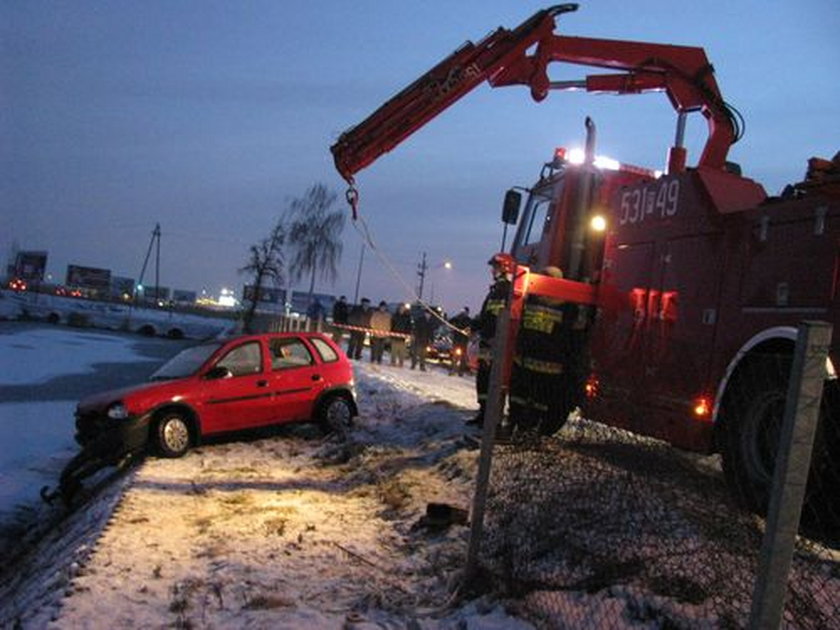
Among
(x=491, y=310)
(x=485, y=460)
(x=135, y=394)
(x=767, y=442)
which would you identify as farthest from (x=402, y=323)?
(x=485, y=460)

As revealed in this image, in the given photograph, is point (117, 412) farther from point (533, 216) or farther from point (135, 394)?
point (533, 216)

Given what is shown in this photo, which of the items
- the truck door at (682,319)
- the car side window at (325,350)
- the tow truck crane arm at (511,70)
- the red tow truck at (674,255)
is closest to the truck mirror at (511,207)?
the red tow truck at (674,255)

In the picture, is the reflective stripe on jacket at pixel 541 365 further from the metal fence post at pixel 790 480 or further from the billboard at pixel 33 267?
the billboard at pixel 33 267

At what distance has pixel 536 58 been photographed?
34.6 feet

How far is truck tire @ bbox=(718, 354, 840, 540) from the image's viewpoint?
18.3 ft

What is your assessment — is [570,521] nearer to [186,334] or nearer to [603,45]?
[603,45]

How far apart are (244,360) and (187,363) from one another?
2.56 feet

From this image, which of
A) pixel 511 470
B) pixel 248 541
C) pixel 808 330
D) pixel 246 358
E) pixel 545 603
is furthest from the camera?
pixel 246 358

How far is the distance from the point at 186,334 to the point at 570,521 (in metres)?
50.7

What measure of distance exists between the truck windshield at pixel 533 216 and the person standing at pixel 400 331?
12.8 m

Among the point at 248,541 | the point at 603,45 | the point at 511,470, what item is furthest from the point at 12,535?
the point at 603,45

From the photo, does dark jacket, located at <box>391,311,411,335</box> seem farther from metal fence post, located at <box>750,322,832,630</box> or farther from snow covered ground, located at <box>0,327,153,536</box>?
metal fence post, located at <box>750,322,832,630</box>

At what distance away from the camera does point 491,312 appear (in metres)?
10.0

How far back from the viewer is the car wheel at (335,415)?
1268 cm
